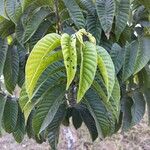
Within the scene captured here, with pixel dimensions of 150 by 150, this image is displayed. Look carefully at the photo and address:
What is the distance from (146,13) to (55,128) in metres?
0.58

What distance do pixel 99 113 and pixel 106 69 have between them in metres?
0.36

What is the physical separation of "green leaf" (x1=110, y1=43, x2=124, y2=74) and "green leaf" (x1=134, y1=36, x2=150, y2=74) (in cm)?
8

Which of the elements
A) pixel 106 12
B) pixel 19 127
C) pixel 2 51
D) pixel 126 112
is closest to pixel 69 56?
pixel 106 12

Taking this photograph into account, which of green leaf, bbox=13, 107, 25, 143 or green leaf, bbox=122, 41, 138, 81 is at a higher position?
green leaf, bbox=122, 41, 138, 81

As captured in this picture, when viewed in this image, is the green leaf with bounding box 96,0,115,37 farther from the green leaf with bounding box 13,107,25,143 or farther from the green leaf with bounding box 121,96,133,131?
the green leaf with bounding box 13,107,25,143

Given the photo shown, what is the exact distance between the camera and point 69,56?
81 centimetres

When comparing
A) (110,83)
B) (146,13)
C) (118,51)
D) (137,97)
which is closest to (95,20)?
(118,51)

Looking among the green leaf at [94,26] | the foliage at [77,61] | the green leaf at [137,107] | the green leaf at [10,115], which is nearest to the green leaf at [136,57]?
the foliage at [77,61]

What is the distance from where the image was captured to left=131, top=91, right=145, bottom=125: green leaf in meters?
1.45

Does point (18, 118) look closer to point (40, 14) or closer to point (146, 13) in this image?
point (40, 14)

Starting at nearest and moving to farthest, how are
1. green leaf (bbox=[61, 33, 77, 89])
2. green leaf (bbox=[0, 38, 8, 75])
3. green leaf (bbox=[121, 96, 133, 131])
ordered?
green leaf (bbox=[61, 33, 77, 89]) < green leaf (bbox=[0, 38, 8, 75]) < green leaf (bbox=[121, 96, 133, 131])

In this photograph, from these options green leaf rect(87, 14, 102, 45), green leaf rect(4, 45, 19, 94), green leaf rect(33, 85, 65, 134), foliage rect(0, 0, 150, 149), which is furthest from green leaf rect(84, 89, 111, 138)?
green leaf rect(4, 45, 19, 94)

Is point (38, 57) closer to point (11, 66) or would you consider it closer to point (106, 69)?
point (106, 69)

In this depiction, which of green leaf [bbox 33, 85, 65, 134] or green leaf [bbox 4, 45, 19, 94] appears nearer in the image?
green leaf [bbox 33, 85, 65, 134]
